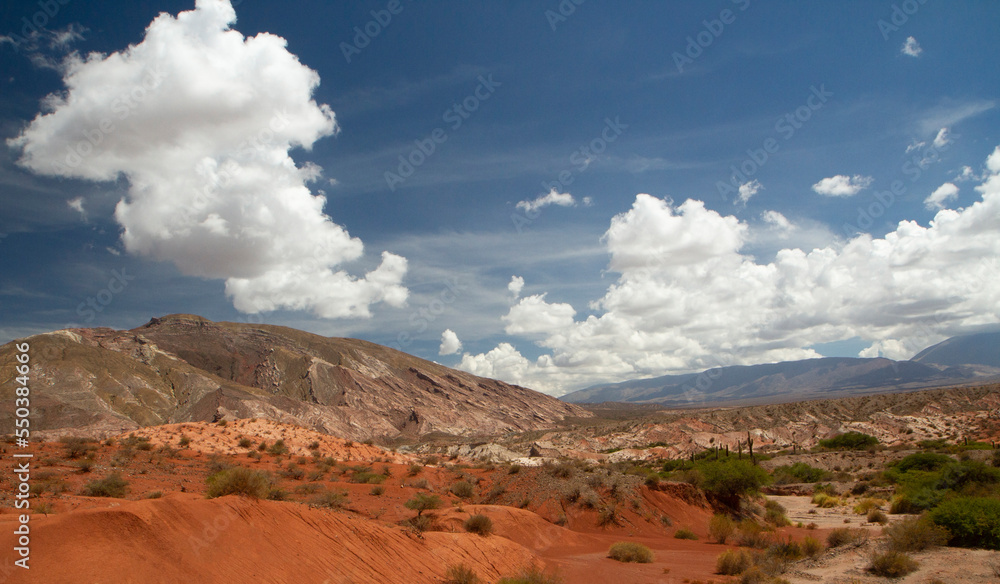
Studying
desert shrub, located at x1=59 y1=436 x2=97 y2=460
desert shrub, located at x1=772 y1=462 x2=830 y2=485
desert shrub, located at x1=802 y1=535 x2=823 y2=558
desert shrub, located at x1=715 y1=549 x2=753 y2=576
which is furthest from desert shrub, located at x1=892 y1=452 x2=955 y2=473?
desert shrub, located at x1=59 y1=436 x2=97 y2=460

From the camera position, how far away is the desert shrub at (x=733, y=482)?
26594mm

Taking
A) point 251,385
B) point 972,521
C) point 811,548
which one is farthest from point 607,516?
point 251,385

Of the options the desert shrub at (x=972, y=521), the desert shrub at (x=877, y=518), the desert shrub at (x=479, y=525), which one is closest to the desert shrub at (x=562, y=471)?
the desert shrub at (x=479, y=525)

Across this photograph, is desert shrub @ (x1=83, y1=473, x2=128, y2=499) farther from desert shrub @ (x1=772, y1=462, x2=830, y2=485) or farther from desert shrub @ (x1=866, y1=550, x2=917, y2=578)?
desert shrub @ (x1=772, y1=462, x2=830, y2=485)

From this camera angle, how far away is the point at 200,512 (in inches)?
390

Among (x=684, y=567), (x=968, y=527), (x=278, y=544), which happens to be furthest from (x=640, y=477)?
(x=278, y=544)

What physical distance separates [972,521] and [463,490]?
61.6 feet

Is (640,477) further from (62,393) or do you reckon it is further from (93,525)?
(62,393)

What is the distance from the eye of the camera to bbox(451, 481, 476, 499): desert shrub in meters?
24.8

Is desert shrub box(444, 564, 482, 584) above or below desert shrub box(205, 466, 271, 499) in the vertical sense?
below

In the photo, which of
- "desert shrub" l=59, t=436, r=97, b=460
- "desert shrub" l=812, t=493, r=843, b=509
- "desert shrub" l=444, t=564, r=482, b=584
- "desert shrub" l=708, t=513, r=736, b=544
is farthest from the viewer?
"desert shrub" l=812, t=493, r=843, b=509

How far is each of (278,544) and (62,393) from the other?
87.3 meters

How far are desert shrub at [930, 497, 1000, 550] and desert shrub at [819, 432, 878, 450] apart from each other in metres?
43.4

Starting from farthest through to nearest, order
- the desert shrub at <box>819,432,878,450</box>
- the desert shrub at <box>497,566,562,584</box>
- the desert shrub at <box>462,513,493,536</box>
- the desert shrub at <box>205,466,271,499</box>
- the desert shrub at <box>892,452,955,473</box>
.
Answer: the desert shrub at <box>819,432,878,450</box> < the desert shrub at <box>892,452,955,473</box> < the desert shrub at <box>462,513,493,536</box> < the desert shrub at <box>497,566,562,584</box> < the desert shrub at <box>205,466,271,499</box>
